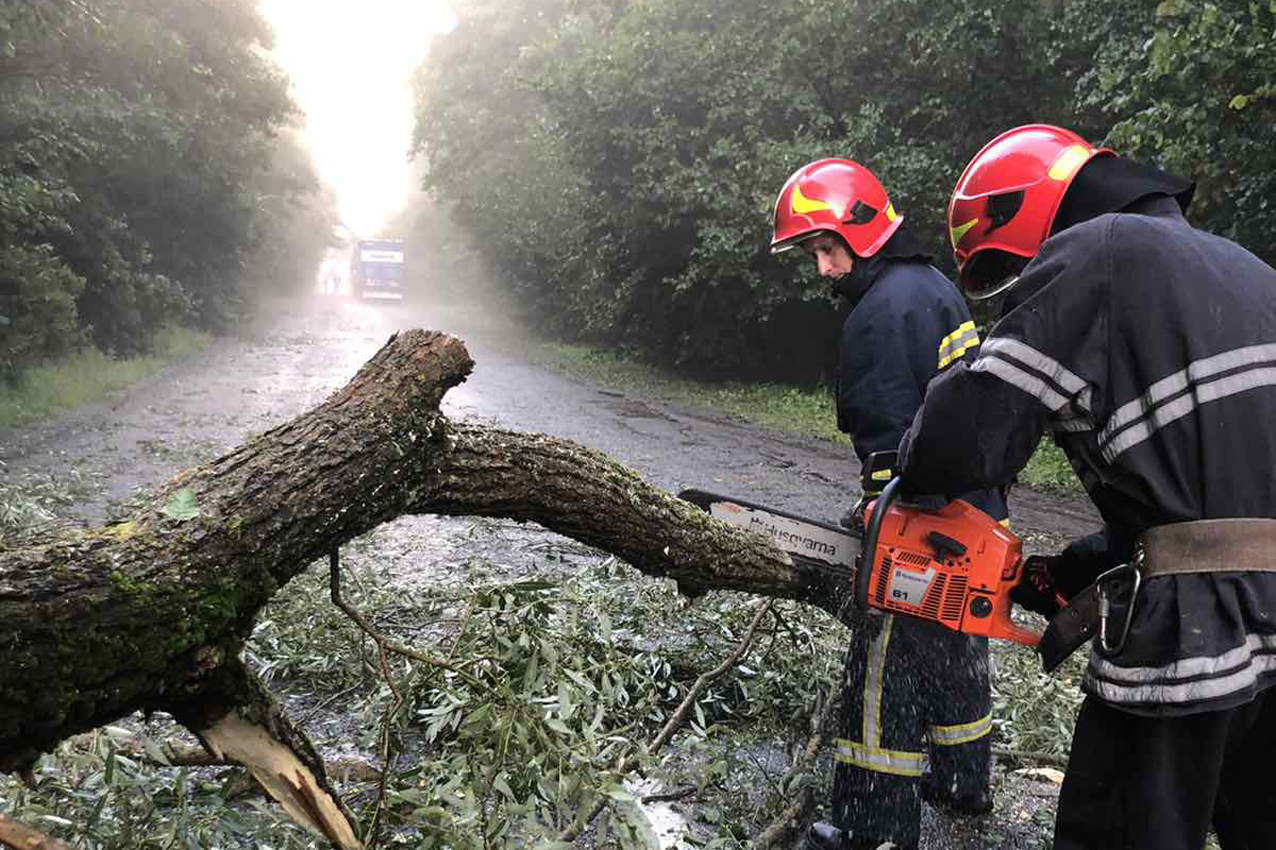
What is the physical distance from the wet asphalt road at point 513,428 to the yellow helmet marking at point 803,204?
2020 millimetres

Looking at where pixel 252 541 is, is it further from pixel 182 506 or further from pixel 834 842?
pixel 834 842

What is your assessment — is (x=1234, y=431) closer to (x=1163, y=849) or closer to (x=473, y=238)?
(x=1163, y=849)

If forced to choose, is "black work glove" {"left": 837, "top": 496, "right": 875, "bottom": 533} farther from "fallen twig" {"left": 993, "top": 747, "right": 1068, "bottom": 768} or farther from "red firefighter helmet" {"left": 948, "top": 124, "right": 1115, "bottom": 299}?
"fallen twig" {"left": 993, "top": 747, "right": 1068, "bottom": 768}

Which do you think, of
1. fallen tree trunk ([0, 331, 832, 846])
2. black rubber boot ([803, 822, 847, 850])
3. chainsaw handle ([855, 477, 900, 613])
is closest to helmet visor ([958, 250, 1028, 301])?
chainsaw handle ([855, 477, 900, 613])

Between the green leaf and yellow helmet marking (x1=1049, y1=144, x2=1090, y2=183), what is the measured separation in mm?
2018

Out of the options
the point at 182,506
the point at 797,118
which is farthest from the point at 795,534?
the point at 797,118

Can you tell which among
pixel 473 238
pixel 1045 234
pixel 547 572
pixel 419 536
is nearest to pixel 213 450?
pixel 419 536

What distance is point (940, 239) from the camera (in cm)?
1094

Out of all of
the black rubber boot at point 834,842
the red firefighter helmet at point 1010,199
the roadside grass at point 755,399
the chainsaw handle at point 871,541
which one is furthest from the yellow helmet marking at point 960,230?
the roadside grass at point 755,399

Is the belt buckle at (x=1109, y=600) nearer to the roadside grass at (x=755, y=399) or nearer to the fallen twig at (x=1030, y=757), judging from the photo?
the fallen twig at (x=1030, y=757)

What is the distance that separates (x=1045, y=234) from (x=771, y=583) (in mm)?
1375

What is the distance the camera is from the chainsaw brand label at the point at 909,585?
90.8 inches

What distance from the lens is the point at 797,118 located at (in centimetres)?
1316

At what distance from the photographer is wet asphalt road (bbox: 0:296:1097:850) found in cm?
614
